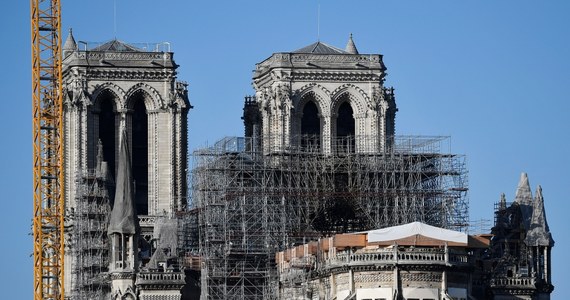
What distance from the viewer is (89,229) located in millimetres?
191375

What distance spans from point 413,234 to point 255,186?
32059 mm

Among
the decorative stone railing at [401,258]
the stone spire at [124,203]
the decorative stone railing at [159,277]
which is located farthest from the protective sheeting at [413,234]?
the stone spire at [124,203]

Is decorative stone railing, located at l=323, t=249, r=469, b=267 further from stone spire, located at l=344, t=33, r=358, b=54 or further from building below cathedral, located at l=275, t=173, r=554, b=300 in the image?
stone spire, located at l=344, t=33, r=358, b=54

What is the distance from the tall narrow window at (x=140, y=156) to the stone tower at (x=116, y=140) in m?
0.08

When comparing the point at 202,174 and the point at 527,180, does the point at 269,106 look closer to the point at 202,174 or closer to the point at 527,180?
the point at 202,174

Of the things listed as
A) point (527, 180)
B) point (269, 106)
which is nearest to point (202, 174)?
point (269, 106)

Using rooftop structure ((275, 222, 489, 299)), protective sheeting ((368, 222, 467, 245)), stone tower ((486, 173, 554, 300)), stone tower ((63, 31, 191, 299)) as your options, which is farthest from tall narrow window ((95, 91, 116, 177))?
protective sheeting ((368, 222, 467, 245))

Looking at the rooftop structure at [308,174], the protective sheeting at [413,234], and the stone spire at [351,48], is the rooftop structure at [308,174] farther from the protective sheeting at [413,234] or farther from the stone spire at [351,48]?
the protective sheeting at [413,234]

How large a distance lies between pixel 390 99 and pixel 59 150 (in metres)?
26.1

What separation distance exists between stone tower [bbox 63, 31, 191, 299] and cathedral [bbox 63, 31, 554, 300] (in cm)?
11

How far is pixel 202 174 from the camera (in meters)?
183

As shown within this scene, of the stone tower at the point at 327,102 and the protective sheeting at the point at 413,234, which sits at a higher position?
the stone tower at the point at 327,102

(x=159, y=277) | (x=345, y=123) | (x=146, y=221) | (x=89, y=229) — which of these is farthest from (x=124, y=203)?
(x=345, y=123)

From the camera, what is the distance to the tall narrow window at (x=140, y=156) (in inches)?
7785
